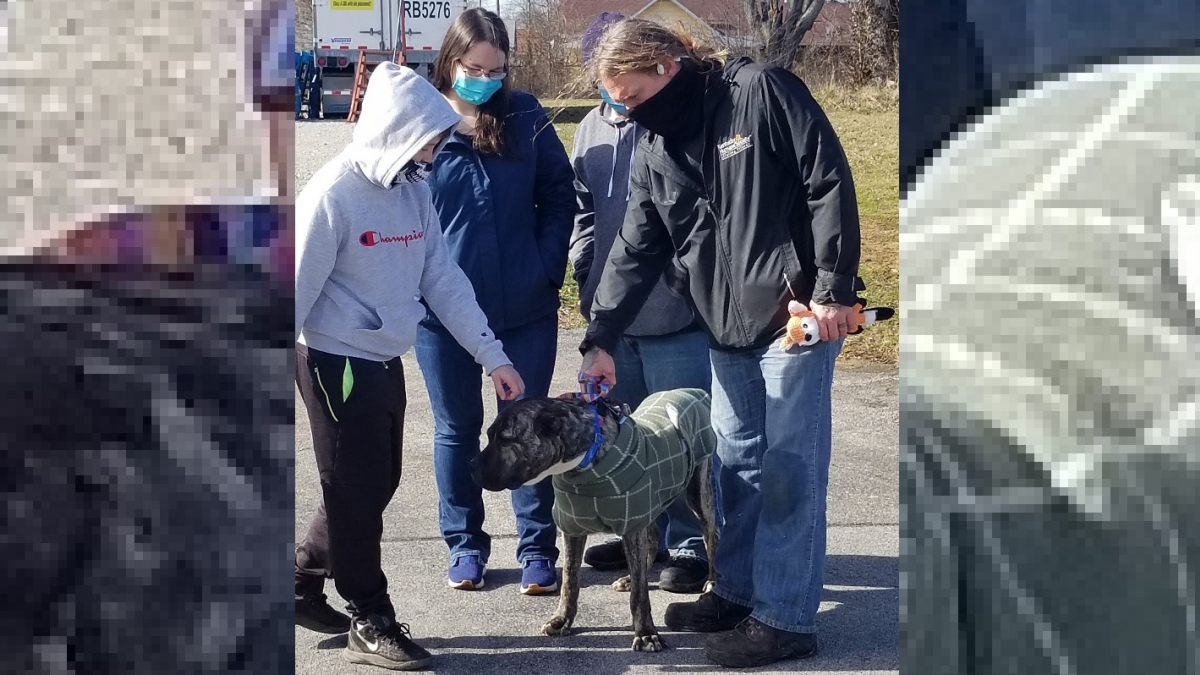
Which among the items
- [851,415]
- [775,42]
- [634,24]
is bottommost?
[851,415]

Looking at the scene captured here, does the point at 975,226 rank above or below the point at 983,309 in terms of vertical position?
above

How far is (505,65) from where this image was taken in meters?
4.72

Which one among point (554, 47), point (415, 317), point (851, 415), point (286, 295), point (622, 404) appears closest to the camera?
point (286, 295)

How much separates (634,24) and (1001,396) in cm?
263

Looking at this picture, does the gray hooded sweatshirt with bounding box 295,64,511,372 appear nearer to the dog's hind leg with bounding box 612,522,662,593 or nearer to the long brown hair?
the long brown hair

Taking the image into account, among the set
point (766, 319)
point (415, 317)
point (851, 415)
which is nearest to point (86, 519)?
point (415, 317)

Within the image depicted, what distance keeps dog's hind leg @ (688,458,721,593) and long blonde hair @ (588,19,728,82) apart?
5.11ft

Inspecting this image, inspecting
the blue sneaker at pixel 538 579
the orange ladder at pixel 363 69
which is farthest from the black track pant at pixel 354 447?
the orange ladder at pixel 363 69

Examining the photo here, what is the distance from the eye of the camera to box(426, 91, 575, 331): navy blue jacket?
15.5 feet

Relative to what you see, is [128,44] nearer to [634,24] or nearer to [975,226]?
[975,226]

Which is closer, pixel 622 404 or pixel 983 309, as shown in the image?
pixel 983 309

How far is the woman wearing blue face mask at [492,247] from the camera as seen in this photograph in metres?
4.71

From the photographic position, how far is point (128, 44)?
1.62 meters

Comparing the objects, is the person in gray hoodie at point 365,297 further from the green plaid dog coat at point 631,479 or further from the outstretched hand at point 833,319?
the outstretched hand at point 833,319
